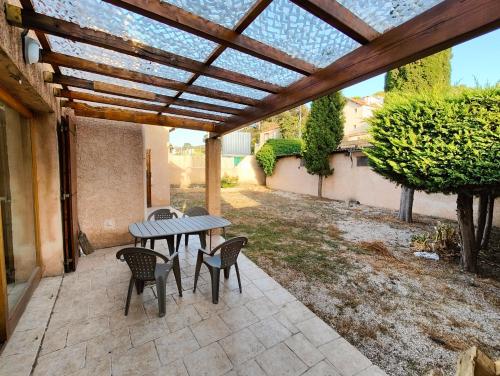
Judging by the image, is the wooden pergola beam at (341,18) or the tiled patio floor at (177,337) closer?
the wooden pergola beam at (341,18)

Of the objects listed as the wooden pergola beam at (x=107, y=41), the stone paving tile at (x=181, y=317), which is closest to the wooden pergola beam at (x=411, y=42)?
the wooden pergola beam at (x=107, y=41)

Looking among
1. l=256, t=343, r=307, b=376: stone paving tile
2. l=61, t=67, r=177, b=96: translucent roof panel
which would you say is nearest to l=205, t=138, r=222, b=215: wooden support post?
l=61, t=67, r=177, b=96: translucent roof panel

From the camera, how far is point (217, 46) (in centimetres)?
215

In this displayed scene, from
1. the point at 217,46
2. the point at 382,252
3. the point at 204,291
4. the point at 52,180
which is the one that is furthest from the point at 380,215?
the point at 52,180

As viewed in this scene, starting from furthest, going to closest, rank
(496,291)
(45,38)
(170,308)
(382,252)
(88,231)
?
(382,252)
(88,231)
(496,291)
(170,308)
(45,38)

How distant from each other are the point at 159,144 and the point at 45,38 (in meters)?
7.37

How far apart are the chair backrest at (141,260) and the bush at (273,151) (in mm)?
15303

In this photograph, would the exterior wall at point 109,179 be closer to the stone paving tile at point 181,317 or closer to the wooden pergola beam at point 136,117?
the wooden pergola beam at point 136,117

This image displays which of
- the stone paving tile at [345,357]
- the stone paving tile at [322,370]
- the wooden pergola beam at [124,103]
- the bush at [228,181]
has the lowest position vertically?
the stone paving tile at [345,357]

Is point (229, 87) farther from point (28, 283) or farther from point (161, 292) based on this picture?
point (28, 283)

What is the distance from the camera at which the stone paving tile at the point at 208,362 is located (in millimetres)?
1980

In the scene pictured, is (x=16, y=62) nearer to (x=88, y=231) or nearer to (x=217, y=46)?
(x=217, y=46)

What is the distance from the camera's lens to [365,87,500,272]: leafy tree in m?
3.39

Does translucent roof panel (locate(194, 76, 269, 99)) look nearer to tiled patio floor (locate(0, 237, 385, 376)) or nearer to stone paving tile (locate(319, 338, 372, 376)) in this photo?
tiled patio floor (locate(0, 237, 385, 376))
